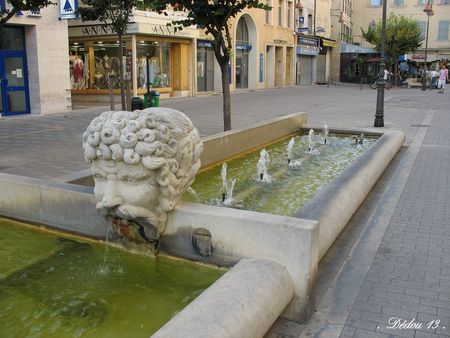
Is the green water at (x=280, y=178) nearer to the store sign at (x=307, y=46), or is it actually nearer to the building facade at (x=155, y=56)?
the building facade at (x=155, y=56)

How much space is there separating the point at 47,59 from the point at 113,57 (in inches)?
243

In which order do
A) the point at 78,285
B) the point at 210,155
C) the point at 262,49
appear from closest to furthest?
the point at 78,285 → the point at 210,155 → the point at 262,49

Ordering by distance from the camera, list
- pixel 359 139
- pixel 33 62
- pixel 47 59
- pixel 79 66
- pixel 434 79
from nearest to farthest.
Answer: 1. pixel 359 139
2. pixel 33 62
3. pixel 47 59
4. pixel 79 66
5. pixel 434 79

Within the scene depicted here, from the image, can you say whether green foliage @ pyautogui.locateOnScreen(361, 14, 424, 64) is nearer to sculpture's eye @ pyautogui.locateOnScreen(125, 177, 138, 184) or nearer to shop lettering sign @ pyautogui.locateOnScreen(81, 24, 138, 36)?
shop lettering sign @ pyautogui.locateOnScreen(81, 24, 138, 36)

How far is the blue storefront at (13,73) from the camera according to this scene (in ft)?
56.0

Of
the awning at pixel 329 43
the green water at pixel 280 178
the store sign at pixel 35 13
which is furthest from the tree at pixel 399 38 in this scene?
the green water at pixel 280 178

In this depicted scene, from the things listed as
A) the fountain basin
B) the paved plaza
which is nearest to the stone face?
the fountain basin

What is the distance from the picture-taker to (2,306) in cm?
368

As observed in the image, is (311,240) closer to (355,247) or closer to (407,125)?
(355,247)

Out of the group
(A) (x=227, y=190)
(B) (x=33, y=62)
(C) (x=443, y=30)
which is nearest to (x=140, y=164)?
(A) (x=227, y=190)

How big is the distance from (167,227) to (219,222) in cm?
50

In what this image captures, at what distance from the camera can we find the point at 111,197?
3.88 m

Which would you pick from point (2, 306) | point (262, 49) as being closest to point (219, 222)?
point (2, 306)

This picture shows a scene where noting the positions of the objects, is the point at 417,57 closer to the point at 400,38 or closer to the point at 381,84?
the point at 400,38
